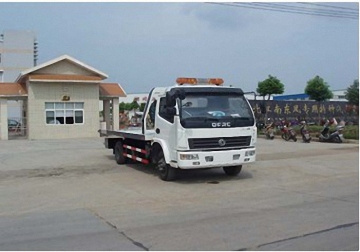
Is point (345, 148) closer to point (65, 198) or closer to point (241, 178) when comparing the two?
point (241, 178)

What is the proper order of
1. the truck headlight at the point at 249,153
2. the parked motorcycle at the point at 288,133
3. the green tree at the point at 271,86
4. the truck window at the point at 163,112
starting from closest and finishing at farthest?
the truck window at the point at 163,112 → the truck headlight at the point at 249,153 → the parked motorcycle at the point at 288,133 → the green tree at the point at 271,86

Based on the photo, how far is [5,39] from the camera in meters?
60.3

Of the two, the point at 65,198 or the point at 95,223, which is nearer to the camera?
the point at 95,223

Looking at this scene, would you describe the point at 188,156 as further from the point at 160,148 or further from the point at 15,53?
the point at 15,53

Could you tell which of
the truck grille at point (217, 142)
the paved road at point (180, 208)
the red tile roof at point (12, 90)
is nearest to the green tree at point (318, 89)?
the red tile roof at point (12, 90)

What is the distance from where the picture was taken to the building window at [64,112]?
27312 millimetres

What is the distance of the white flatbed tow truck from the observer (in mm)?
9508

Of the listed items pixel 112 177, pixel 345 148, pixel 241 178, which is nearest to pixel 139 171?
pixel 112 177

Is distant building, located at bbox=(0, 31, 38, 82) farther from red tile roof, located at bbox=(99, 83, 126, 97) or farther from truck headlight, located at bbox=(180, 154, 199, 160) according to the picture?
truck headlight, located at bbox=(180, 154, 199, 160)

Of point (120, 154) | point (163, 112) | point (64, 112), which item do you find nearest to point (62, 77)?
point (64, 112)

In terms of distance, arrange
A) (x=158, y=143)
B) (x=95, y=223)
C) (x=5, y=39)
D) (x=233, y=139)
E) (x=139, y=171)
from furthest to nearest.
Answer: (x=5, y=39) < (x=139, y=171) < (x=158, y=143) < (x=233, y=139) < (x=95, y=223)

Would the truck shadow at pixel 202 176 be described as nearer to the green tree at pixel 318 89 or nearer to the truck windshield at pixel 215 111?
the truck windshield at pixel 215 111

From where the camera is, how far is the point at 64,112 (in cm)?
2775

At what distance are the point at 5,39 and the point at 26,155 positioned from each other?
49745 millimetres
